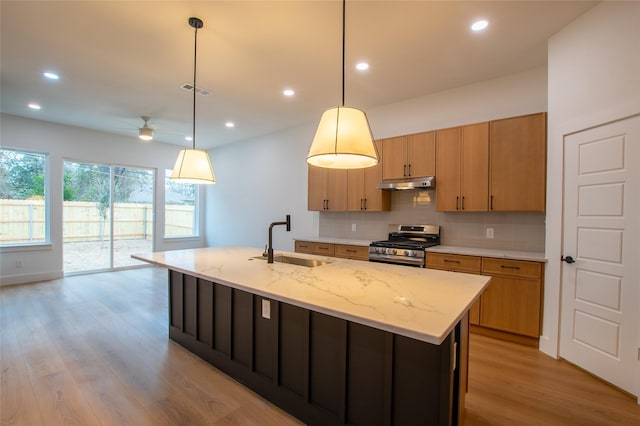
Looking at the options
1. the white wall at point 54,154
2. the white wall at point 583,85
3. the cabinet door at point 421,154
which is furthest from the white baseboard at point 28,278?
the white wall at point 583,85

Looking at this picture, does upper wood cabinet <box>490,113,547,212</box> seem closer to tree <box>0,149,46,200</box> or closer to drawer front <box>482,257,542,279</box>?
drawer front <box>482,257,542,279</box>

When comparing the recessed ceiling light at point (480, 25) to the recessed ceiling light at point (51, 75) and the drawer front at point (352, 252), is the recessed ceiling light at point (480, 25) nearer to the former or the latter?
the drawer front at point (352, 252)

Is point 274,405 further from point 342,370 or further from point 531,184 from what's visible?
point 531,184

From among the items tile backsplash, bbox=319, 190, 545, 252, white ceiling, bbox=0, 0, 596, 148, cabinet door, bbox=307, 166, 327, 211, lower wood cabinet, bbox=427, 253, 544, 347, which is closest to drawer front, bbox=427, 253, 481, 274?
lower wood cabinet, bbox=427, 253, 544, 347

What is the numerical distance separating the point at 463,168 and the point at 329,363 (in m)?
2.75

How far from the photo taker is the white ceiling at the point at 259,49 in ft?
7.84

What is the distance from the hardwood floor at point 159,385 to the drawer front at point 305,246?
2.15m

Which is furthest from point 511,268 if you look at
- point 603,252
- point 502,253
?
point 603,252

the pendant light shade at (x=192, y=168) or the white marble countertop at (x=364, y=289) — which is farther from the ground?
the pendant light shade at (x=192, y=168)

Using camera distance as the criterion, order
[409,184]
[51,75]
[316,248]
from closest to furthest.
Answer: [51,75] → [409,184] → [316,248]

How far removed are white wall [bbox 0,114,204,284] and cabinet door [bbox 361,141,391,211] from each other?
16.7 feet

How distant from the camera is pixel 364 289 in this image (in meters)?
1.70

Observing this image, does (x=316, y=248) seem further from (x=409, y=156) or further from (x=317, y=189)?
(x=409, y=156)

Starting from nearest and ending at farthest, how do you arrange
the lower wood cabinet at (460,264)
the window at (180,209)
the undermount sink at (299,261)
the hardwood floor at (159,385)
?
1. the hardwood floor at (159,385)
2. the undermount sink at (299,261)
3. the lower wood cabinet at (460,264)
4. the window at (180,209)
